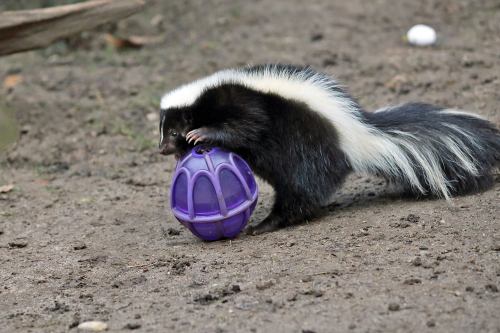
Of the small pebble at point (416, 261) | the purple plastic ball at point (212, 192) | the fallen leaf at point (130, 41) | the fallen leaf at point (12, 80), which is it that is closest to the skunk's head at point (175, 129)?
the purple plastic ball at point (212, 192)

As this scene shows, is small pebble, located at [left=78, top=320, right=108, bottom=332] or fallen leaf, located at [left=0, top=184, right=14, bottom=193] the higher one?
small pebble, located at [left=78, top=320, right=108, bottom=332]

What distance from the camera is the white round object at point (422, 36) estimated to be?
10.4m

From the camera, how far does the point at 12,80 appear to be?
1056cm

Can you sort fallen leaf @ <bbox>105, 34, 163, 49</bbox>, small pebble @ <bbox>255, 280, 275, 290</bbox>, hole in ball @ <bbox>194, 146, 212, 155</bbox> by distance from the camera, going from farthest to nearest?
1. fallen leaf @ <bbox>105, 34, 163, 49</bbox>
2. hole in ball @ <bbox>194, 146, 212, 155</bbox>
3. small pebble @ <bbox>255, 280, 275, 290</bbox>

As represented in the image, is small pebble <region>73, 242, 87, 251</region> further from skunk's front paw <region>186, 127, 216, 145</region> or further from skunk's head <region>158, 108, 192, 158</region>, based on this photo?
skunk's front paw <region>186, 127, 216, 145</region>

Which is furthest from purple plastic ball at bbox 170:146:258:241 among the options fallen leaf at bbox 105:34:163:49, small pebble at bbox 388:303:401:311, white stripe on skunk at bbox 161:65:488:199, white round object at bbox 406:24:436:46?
fallen leaf at bbox 105:34:163:49

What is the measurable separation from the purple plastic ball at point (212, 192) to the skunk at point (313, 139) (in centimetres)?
24

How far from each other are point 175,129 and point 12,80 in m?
5.09

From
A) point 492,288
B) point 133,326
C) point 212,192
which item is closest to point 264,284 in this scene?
point 133,326

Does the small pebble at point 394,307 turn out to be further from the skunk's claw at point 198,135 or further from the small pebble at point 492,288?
the skunk's claw at point 198,135

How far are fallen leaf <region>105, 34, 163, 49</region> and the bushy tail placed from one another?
20.4 ft

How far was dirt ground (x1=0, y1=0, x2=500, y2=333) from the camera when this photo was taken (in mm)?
4438

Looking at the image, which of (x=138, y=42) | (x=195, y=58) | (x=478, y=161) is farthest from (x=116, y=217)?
(x=138, y=42)

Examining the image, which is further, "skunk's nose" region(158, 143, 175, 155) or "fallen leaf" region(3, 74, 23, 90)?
"fallen leaf" region(3, 74, 23, 90)
